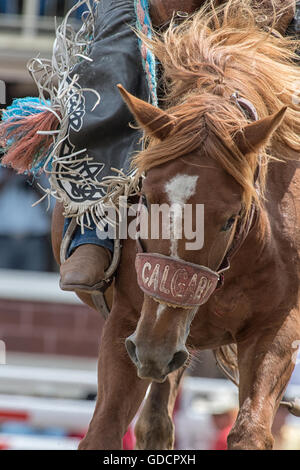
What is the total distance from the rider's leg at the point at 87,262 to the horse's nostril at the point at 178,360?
67 cm

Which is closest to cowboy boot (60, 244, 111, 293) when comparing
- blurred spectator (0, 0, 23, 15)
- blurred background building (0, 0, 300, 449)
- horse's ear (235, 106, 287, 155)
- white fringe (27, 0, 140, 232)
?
white fringe (27, 0, 140, 232)

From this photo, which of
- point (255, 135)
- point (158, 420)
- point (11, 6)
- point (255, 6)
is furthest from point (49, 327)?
point (255, 135)

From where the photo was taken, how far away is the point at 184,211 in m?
2.85

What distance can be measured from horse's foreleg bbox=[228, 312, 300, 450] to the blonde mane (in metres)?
0.56

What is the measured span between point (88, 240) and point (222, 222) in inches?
35.3

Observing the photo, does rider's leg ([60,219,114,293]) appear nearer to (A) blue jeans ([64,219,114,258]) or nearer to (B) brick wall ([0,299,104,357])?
(A) blue jeans ([64,219,114,258])

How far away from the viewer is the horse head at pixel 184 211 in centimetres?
287

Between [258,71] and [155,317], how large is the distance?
1046 mm

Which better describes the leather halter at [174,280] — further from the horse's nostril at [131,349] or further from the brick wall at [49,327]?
the brick wall at [49,327]

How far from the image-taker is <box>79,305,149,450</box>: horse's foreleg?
3229mm

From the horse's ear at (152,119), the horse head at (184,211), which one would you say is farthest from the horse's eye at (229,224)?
the horse's ear at (152,119)

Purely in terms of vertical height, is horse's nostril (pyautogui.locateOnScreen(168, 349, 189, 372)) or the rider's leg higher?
horse's nostril (pyautogui.locateOnScreen(168, 349, 189, 372))

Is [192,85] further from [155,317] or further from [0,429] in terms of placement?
[0,429]

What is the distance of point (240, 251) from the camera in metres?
3.33
